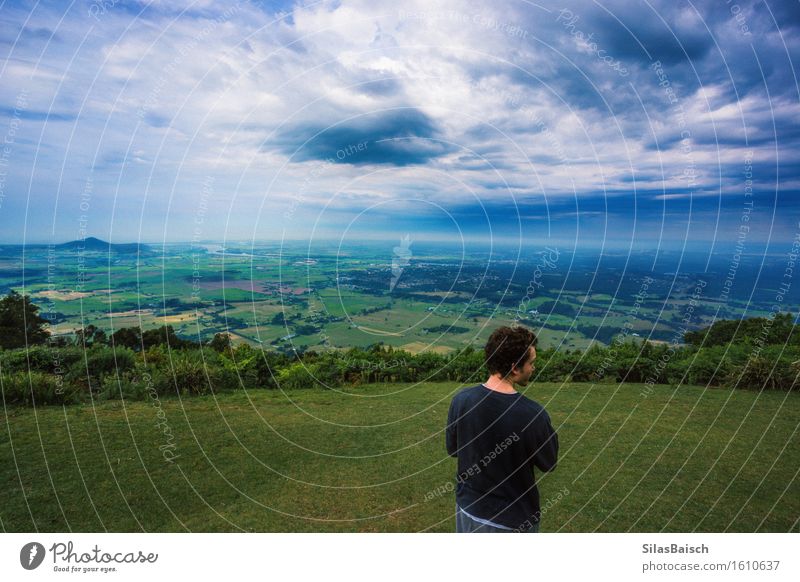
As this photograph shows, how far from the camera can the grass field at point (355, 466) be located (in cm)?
577

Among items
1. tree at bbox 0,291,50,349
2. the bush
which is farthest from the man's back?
tree at bbox 0,291,50,349

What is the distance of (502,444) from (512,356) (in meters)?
0.69

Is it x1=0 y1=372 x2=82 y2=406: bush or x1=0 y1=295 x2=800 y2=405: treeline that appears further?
x1=0 y1=295 x2=800 y2=405: treeline

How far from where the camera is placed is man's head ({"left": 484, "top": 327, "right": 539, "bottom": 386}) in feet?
12.9

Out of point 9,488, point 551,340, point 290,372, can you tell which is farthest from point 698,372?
point 9,488

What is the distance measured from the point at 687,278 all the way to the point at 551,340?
3433 mm

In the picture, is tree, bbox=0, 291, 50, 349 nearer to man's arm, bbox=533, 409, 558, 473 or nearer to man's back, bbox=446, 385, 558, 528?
man's back, bbox=446, 385, 558, 528

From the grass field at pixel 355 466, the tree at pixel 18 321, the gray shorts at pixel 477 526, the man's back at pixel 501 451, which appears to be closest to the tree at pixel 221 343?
the grass field at pixel 355 466

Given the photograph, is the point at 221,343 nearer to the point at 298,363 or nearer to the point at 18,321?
the point at 298,363

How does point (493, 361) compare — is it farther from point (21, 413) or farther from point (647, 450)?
point (21, 413)

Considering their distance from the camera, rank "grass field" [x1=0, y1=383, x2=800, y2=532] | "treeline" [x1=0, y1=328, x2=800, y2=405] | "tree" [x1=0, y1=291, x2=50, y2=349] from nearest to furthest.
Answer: "grass field" [x1=0, y1=383, x2=800, y2=532], "treeline" [x1=0, y1=328, x2=800, y2=405], "tree" [x1=0, y1=291, x2=50, y2=349]

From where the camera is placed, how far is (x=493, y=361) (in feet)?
13.0
